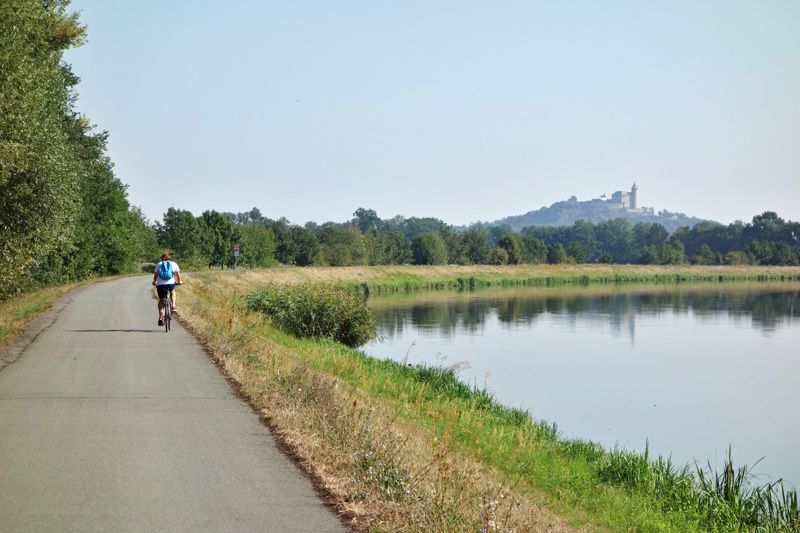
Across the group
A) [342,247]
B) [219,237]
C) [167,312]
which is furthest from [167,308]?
[342,247]

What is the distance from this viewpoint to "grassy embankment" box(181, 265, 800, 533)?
6.00 m

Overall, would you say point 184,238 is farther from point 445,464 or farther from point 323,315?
point 445,464

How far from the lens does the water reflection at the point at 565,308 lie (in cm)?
3975

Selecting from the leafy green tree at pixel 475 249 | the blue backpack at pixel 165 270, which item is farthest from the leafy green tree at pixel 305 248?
the blue backpack at pixel 165 270

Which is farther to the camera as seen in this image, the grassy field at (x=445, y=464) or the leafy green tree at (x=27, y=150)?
the leafy green tree at (x=27, y=150)

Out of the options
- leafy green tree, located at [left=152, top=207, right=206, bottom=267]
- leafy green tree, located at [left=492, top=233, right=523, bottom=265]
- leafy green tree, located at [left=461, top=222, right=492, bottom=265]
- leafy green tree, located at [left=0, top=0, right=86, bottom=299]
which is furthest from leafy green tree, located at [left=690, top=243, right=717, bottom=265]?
leafy green tree, located at [left=0, top=0, right=86, bottom=299]

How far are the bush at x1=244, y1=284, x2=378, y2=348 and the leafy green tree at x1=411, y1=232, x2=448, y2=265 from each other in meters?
91.7

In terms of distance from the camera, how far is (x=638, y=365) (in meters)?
26.1

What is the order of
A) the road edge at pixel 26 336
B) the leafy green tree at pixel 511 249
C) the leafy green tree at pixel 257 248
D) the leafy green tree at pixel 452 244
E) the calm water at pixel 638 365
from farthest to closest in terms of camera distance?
the leafy green tree at pixel 452 244
the leafy green tree at pixel 511 249
the leafy green tree at pixel 257 248
the calm water at pixel 638 365
the road edge at pixel 26 336

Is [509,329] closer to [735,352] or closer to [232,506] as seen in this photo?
[735,352]

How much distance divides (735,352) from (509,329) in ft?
35.5

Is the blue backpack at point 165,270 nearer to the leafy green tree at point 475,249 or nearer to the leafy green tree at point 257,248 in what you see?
the leafy green tree at point 257,248

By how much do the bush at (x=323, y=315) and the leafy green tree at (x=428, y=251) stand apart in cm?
9171

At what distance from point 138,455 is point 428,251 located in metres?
111
